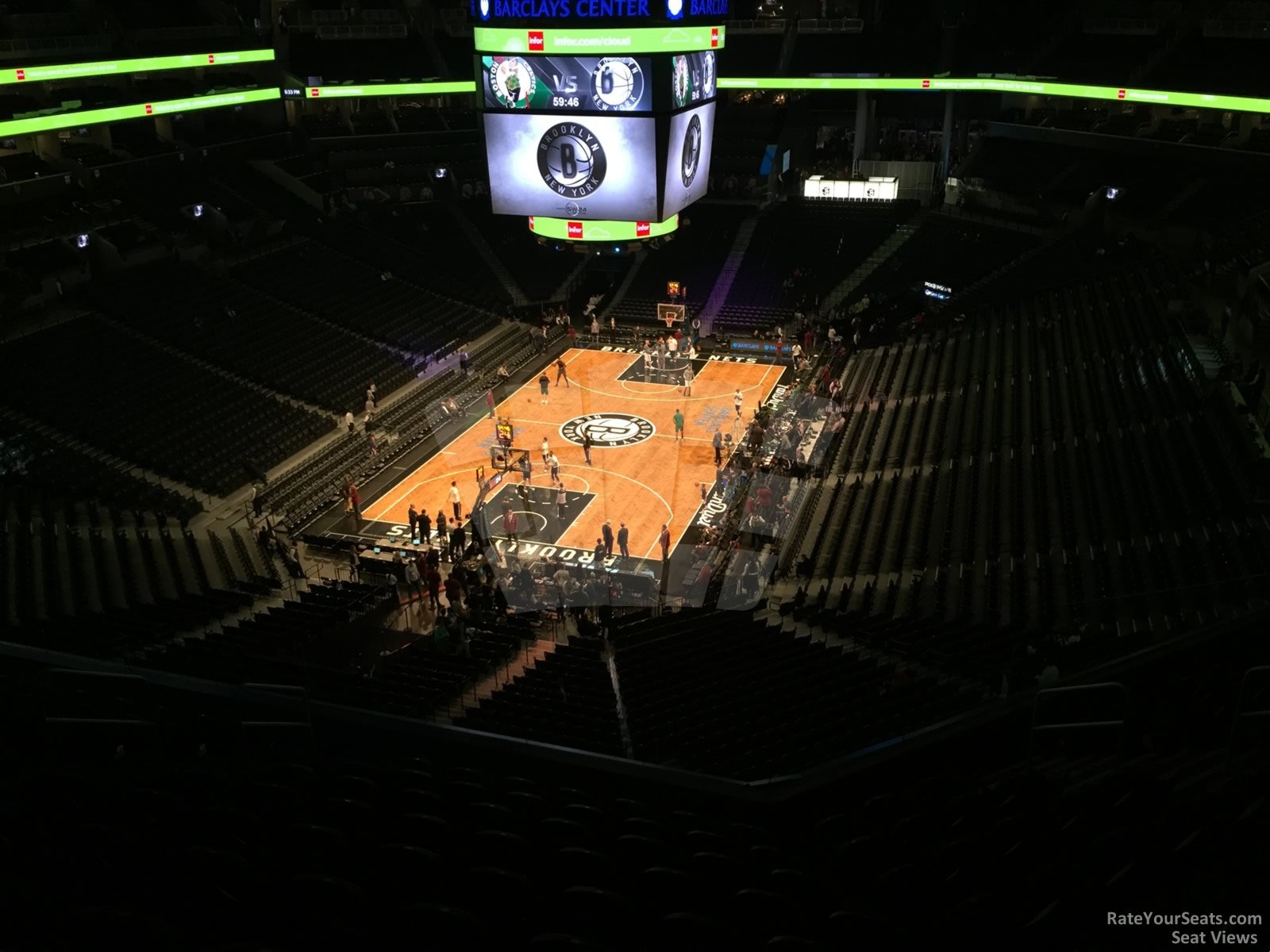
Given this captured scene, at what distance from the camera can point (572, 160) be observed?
23.2 m

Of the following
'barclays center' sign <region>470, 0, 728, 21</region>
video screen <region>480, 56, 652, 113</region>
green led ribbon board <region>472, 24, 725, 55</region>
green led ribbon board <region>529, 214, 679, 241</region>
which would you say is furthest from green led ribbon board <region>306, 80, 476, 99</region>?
'barclays center' sign <region>470, 0, 728, 21</region>

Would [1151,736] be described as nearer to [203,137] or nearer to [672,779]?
[672,779]

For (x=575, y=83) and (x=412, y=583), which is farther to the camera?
(x=575, y=83)

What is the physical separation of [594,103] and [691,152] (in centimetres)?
327

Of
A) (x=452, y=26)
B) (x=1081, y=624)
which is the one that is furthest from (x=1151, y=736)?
(x=452, y=26)

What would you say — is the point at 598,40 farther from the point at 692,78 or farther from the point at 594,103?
the point at 692,78

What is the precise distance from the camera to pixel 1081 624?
45.0 ft

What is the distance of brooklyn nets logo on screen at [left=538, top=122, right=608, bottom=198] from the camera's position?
75.0 feet

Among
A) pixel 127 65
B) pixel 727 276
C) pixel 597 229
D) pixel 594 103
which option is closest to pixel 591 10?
pixel 594 103

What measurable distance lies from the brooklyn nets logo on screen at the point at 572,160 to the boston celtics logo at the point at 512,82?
3.24 feet

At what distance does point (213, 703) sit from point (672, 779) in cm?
432

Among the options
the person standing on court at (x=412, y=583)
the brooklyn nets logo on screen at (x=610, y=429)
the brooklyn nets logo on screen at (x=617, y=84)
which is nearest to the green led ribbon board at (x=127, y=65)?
the brooklyn nets logo on screen at (x=617, y=84)

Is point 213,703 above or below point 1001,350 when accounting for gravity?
below

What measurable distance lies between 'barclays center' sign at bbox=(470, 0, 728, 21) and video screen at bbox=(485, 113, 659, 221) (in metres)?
2.13
